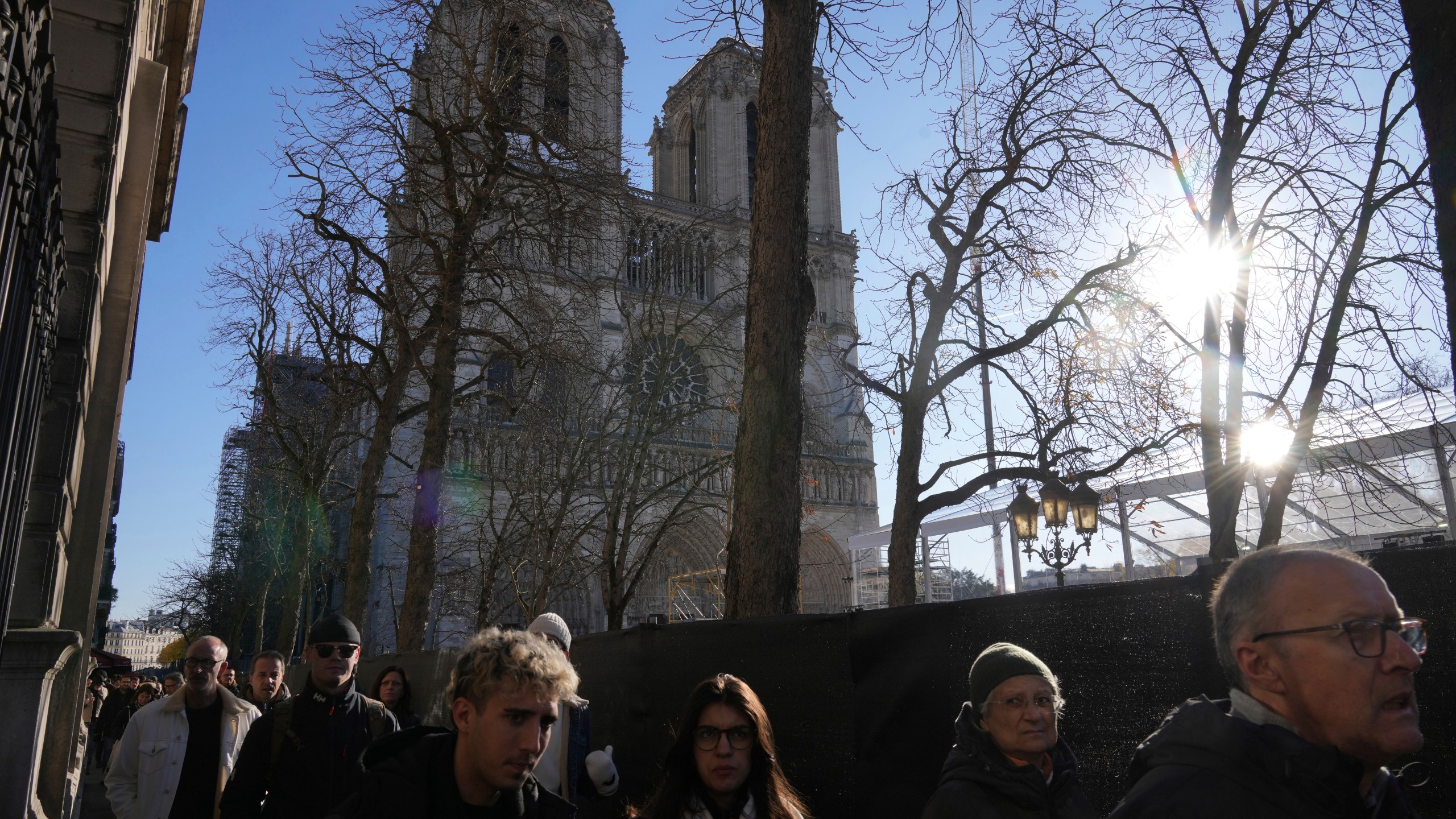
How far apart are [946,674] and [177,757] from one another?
3606 millimetres

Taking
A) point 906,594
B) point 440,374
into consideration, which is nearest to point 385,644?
point 440,374

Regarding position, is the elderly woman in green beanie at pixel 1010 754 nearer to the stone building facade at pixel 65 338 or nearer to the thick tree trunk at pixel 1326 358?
the stone building facade at pixel 65 338

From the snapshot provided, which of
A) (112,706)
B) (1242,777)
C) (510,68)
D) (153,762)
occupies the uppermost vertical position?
(510,68)

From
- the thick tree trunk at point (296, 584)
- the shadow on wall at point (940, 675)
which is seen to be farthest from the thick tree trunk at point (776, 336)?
the thick tree trunk at point (296, 584)

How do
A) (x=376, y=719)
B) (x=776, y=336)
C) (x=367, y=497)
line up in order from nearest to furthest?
(x=376, y=719), (x=776, y=336), (x=367, y=497)

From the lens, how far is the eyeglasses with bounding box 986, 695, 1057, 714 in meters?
2.88

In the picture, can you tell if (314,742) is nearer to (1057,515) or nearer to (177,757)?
(177,757)

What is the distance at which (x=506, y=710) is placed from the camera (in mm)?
2477

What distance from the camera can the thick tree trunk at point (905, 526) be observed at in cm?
1140

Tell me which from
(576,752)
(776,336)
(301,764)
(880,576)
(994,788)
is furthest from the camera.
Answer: (880,576)

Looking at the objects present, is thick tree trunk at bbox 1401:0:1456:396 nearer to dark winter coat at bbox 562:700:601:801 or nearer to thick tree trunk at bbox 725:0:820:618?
thick tree trunk at bbox 725:0:820:618

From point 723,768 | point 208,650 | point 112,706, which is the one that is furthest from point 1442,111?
point 112,706

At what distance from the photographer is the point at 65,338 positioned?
13.6 ft

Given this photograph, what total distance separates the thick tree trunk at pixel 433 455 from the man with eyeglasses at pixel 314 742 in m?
8.15
